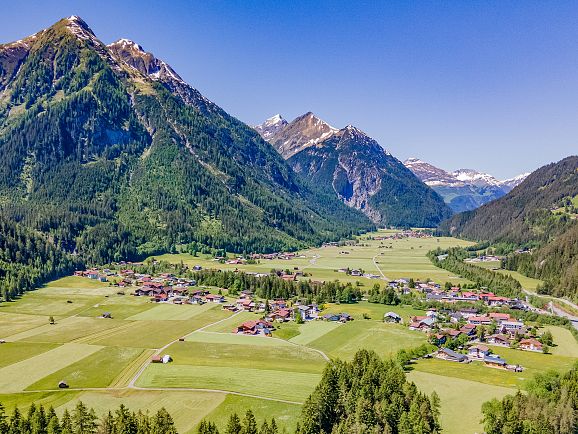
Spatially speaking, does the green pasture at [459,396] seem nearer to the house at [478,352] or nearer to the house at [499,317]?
the house at [478,352]

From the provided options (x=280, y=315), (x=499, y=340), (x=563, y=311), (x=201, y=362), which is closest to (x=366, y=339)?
(x=499, y=340)

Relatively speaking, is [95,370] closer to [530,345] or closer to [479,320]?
[530,345]

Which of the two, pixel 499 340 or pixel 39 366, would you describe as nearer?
pixel 39 366

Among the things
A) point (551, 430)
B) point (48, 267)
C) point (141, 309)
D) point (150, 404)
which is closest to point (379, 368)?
point (551, 430)

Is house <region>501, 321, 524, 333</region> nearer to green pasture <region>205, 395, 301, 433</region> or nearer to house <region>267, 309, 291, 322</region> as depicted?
house <region>267, 309, 291, 322</region>

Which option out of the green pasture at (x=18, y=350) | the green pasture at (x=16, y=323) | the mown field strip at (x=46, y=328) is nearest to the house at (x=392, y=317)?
the green pasture at (x=18, y=350)

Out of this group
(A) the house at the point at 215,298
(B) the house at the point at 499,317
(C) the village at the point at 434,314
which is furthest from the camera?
(A) the house at the point at 215,298

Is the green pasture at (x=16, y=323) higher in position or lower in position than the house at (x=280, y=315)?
lower
